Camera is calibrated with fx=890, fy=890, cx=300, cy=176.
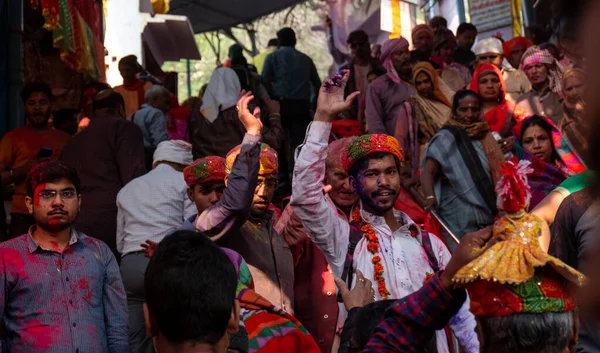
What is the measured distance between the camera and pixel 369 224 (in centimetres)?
468

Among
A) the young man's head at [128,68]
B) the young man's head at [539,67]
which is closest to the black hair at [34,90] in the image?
the young man's head at [128,68]

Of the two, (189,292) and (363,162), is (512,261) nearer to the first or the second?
(189,292)

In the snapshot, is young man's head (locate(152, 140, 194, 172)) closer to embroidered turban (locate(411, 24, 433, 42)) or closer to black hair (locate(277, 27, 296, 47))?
black hair (locate(277, 27, 296, 47))

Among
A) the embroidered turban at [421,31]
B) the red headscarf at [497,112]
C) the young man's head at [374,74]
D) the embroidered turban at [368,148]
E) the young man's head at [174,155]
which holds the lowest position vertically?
the embroidered turban at [368,148]

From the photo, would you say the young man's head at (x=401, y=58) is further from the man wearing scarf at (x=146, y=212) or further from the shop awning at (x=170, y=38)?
the shop awning at (x=170, y=38)

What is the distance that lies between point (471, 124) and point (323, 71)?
1912 cm

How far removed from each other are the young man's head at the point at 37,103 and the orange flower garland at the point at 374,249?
146 inches

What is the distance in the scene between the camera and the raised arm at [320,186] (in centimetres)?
439

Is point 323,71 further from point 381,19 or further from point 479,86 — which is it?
point 479,86

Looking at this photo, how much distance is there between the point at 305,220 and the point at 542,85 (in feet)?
20.0

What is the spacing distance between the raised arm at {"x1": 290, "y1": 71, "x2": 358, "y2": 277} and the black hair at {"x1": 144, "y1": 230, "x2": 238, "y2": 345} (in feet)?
6.93

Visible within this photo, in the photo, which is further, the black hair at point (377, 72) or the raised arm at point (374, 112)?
the black hair at point (377, 72)

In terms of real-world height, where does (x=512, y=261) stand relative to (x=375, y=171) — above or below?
below

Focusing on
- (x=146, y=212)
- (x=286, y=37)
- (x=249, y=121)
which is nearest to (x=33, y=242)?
(x=249, y=121)
